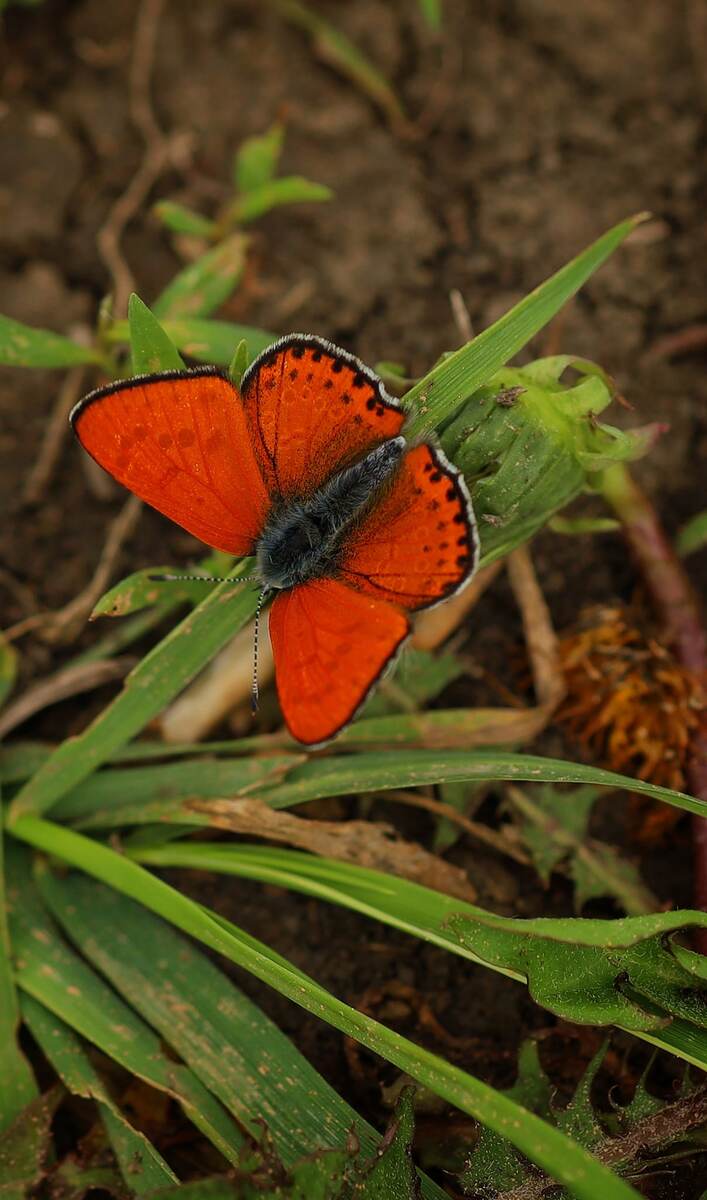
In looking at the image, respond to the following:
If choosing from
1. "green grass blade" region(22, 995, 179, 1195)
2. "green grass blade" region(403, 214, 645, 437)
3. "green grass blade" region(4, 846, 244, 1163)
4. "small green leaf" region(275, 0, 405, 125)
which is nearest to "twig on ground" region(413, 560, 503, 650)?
"green grass blade" region(403, 214, 645, 437)

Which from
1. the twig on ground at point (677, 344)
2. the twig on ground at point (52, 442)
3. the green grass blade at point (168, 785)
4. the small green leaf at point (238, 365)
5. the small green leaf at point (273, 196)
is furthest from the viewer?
the twig on ground at point (677, 344)

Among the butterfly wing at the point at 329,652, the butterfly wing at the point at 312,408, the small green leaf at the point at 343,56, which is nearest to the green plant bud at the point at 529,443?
the butterfly wing at the point at 312,408

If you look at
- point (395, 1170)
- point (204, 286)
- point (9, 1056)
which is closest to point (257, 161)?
point (204, 286)

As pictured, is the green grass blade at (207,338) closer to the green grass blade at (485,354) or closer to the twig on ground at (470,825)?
the green grass blade at (485,354)

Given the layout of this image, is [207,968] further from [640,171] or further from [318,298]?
[640,171]

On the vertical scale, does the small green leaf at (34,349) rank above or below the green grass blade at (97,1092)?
above

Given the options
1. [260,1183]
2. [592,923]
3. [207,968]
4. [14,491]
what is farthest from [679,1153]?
[14,491]

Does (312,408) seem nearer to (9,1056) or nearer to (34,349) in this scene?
(34,349)
